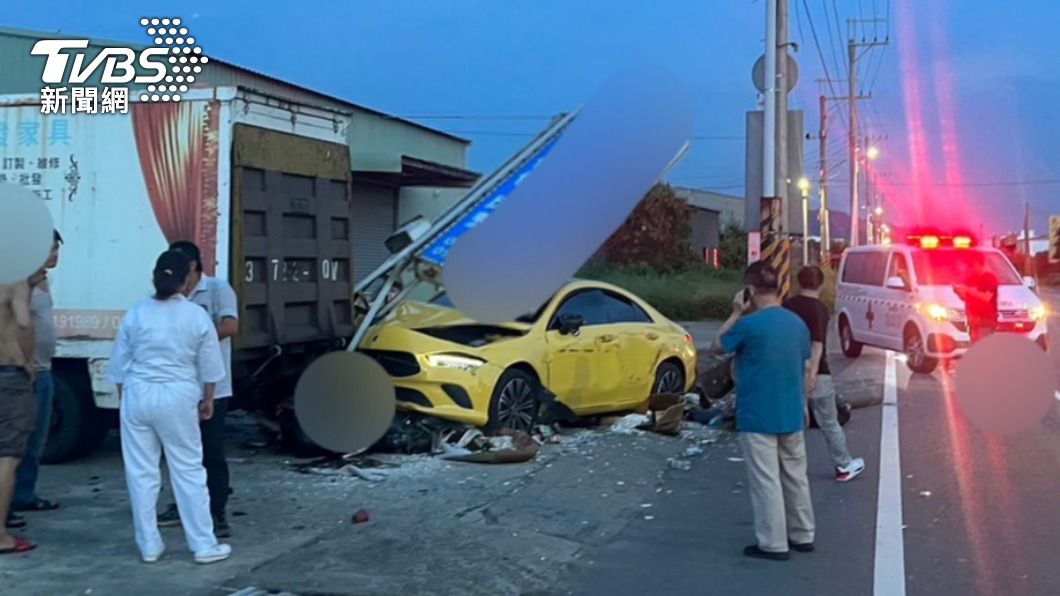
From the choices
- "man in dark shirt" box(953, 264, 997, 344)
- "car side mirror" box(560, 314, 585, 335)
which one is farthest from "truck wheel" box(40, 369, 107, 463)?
"man in dark shirt" box(953, 264, 997, 344)

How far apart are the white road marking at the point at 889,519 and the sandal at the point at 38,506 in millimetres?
5266

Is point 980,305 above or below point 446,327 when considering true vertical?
above

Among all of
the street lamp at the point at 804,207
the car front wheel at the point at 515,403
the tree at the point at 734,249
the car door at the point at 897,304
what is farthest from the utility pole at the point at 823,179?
the car front wheel at the point at 515,403

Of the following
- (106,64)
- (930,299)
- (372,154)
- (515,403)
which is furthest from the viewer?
(372,154)

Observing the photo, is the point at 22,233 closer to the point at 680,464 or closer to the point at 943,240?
the point at 680,464

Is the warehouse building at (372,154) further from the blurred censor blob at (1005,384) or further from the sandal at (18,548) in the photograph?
the sandal at (18,548)

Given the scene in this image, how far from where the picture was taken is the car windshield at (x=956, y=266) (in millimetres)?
16312

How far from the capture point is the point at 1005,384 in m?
14.6

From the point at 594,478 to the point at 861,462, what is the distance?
2.16 m

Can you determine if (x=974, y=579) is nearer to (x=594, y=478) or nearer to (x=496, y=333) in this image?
(x=594, y=478)

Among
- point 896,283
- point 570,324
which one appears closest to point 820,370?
point 570,324

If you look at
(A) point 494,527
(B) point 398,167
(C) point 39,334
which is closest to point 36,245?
(C) point 39,334

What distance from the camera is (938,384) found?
49.1 feet

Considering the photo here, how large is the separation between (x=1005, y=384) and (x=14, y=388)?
12.4 meters
